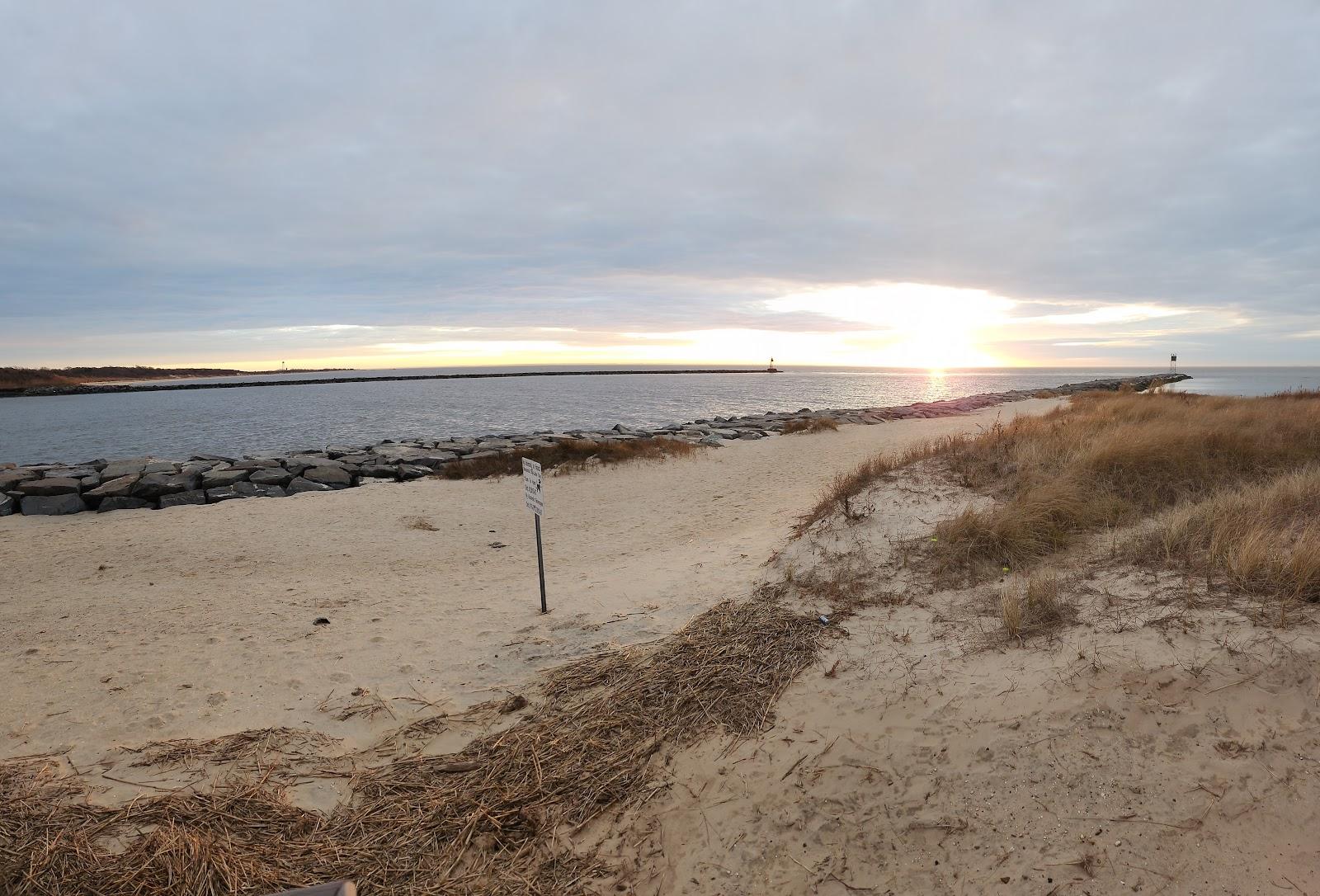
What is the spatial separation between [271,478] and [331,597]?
10.0 metres

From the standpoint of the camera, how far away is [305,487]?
15.3 metres

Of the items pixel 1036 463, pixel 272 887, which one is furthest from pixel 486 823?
pixel 1036 463

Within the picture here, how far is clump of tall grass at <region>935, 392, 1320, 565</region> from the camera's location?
6.05 metres

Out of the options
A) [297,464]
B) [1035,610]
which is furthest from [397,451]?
[1035,610]

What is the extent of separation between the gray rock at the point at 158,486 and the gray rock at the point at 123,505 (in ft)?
0.64

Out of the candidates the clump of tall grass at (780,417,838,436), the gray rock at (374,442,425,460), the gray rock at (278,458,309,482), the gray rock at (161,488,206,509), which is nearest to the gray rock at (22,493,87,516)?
the gray rock at (161,488,206,509)

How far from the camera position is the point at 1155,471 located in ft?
24.7

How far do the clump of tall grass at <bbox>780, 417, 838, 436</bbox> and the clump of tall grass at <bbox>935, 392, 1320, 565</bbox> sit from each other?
44.3ft

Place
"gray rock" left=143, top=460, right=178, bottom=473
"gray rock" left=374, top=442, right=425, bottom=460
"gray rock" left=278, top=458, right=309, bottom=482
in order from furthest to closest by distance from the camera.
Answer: "gray rock" left=374, top=442, right=425, bottom=460
"gray rock" left=278, top=458, right=309, bottom=482
"gray rock" left=143, top=460, right=178, bottom=473

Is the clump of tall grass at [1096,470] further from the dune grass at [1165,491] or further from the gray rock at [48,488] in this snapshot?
the gray rock at [48,488]

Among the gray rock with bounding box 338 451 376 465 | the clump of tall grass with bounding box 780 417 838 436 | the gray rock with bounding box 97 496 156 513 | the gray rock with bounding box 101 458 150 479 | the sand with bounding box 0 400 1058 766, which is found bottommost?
the sand with bounding box 0 400 1058 766

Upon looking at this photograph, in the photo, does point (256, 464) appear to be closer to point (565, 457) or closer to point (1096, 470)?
point (565, 457)

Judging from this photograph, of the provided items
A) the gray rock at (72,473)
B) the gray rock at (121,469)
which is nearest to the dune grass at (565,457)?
the gray rock at (121,469)

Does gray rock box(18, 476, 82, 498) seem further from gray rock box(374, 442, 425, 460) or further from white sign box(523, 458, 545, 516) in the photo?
white sign box(523, 458, 545, 516)
